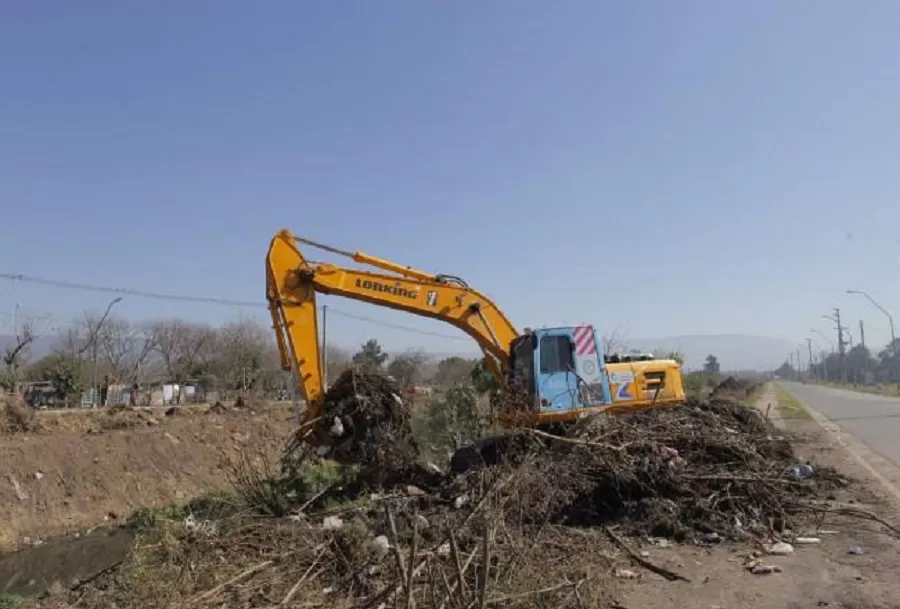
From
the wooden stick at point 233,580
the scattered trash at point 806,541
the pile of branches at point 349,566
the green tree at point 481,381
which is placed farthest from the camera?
the green tree at point 481,381

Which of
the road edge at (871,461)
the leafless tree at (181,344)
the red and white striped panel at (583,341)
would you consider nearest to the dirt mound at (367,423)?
the red and white striped panel at (583,341)

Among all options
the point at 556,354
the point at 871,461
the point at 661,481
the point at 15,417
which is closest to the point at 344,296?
the point at 556,354

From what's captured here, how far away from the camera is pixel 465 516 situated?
7.12m

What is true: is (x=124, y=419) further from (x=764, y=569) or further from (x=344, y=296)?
(x=764, y=569)

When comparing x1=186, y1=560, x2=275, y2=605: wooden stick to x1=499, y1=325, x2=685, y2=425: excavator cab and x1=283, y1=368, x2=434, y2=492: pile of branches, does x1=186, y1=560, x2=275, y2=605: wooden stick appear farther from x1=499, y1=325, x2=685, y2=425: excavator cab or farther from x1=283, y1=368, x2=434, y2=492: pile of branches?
x1=499, y1=325, x2=685, y2=425: excavator cab

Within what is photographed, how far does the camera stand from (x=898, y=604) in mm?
6098

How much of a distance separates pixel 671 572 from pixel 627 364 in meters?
5.63

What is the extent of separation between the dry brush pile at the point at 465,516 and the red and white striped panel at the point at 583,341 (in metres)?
1.34

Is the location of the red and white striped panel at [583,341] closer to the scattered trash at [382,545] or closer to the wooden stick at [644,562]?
the wooden stick at [644,562]

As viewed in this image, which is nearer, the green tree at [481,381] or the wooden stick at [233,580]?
the wooden stick at [233,580]

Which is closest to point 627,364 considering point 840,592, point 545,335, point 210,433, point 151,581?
point 545,335

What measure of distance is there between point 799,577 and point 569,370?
5.39 meters

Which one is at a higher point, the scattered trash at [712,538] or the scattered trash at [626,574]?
the scattered trash at [712,538]

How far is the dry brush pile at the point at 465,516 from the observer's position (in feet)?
19.7
